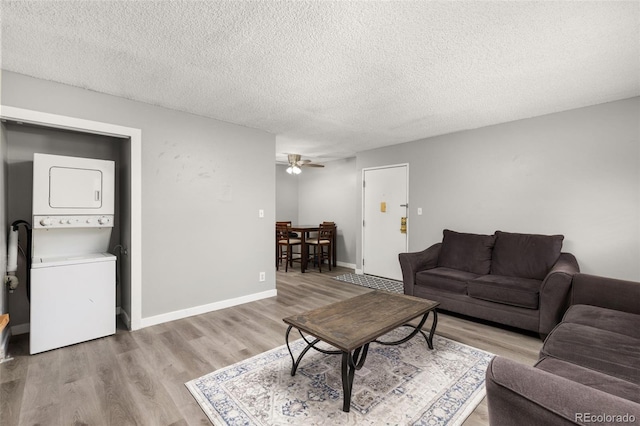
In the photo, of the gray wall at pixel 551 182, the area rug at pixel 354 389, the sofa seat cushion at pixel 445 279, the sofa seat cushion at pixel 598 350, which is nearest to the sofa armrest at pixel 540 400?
the sofa seat cushion at pixel 598 350

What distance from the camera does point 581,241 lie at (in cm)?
313

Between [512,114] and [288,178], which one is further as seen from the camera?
[288,178]

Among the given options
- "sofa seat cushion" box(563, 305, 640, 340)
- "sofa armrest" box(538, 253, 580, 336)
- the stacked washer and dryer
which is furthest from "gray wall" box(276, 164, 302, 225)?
"sofa seat cushion" box(563, 305, 640, 340)

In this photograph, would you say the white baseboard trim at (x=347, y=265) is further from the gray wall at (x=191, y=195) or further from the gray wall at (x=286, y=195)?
the gray wall at (x=191, y=195)

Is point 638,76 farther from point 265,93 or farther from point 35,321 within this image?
point 35,321

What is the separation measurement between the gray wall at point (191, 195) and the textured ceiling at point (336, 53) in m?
0.18

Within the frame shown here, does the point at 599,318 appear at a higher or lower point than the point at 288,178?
lower

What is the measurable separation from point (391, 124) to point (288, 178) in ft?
13.0

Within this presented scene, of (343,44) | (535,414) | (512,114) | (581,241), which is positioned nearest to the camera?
(535,414)

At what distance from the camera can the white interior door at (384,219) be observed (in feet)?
15.9

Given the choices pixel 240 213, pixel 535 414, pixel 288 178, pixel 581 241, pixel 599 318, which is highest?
pixel 288 178

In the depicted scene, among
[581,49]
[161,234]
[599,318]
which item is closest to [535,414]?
[599,318]

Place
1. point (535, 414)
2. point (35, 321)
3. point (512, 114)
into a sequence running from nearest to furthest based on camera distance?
point (535, 414)
point (35, 321)
point (512, 114)

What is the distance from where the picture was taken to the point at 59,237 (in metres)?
2.85
